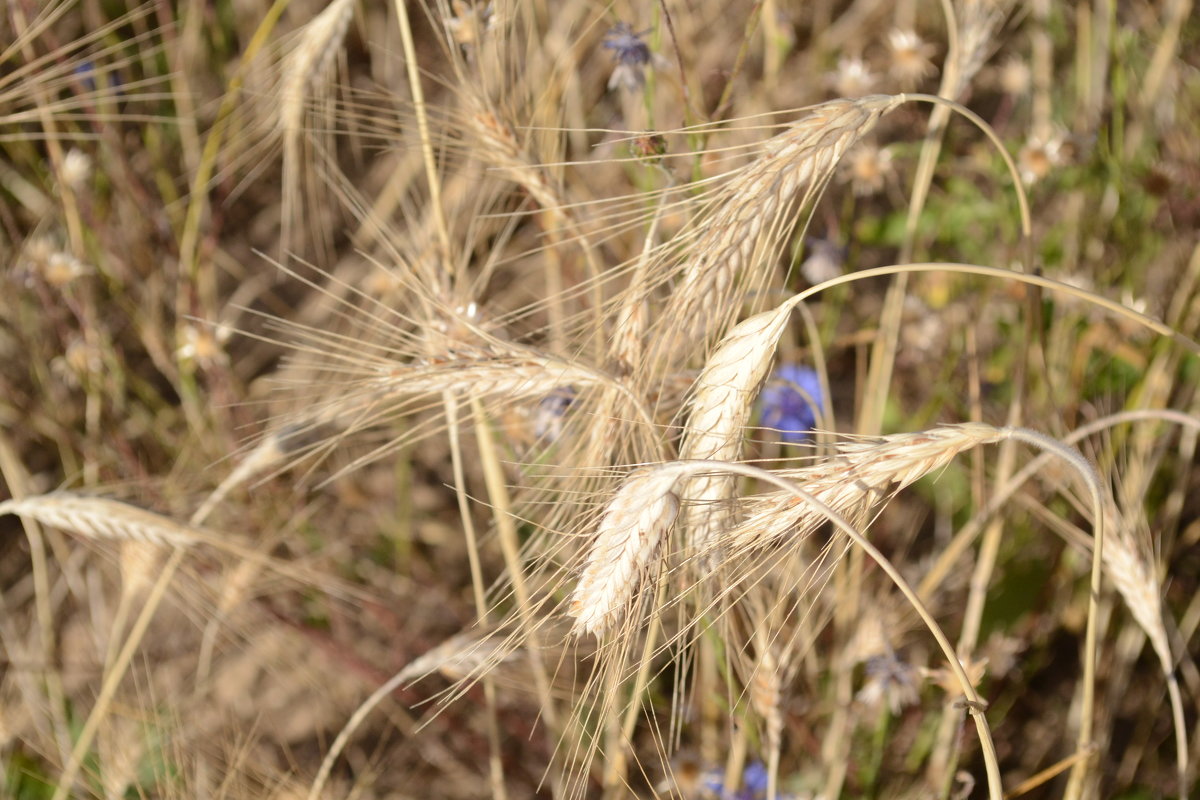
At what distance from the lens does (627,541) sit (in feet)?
2.32

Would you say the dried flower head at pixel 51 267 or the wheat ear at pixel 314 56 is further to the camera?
the dried flower head at pixel 51 267

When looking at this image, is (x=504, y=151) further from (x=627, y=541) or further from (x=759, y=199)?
(x=627, y=541)

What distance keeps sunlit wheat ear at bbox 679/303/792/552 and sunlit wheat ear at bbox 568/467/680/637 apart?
51 mm

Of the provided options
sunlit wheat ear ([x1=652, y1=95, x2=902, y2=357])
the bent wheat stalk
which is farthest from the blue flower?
sunlit wheat ear ([x1=652, y1=95, x2=902, y2=357])

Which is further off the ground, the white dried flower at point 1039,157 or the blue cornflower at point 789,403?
the white dried flower at point 1039,157

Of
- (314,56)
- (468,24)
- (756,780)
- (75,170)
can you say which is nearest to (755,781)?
(756,780)

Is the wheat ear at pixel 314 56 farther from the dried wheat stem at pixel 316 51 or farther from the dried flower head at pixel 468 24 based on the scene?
the dried flower head at pixel 468 24

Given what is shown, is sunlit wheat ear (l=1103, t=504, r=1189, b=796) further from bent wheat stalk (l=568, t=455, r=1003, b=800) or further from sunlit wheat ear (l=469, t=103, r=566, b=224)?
sunlit wheat ear (l=469, t=103, r=566, b=224)

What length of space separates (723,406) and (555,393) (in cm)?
28

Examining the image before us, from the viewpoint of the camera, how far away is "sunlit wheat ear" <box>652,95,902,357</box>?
2.67 feet

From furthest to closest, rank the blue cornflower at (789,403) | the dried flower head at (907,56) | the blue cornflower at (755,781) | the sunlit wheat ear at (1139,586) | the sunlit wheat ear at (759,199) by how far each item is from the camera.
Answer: the dried flower head at (907,56) → the blue cornflower at (789,403) → the blue cornflower at (755,781) → the sunlit wheat ear at (1139,586) → the sunlit wheat ear at (759,199)

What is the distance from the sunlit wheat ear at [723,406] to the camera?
0.77 m

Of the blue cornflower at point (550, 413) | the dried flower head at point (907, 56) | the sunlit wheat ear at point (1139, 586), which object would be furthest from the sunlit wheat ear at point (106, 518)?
the dried flower head at point (907, 56)

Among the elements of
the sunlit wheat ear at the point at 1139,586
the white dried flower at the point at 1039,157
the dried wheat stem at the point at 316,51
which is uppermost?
the dried wheat stem at the point at 316,51
